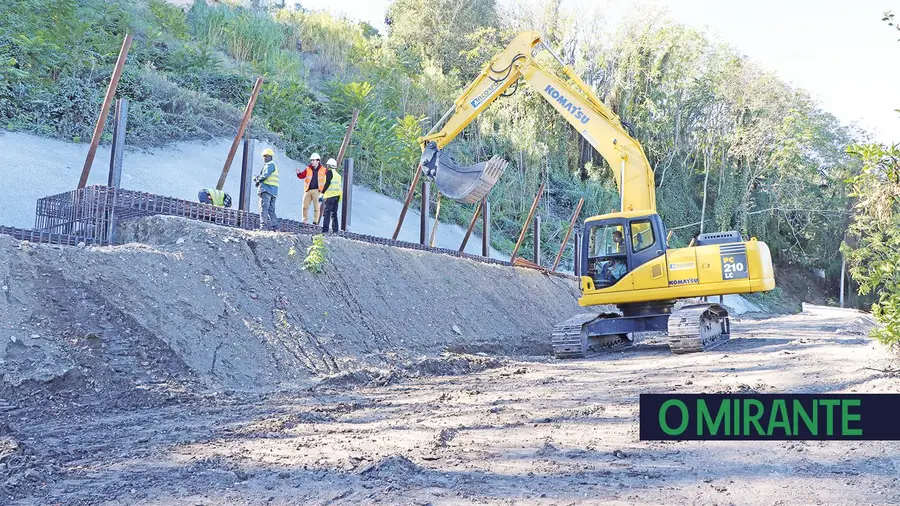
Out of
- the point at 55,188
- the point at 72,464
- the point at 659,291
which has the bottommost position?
the point at 72,464

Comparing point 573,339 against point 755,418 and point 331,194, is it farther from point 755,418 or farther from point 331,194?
point 755,418

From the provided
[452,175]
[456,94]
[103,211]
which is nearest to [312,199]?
[452,175]

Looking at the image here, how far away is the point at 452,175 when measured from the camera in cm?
1389

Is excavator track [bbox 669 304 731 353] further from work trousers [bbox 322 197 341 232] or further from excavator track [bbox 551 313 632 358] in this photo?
work trousers [bbox 322 197 341 232]

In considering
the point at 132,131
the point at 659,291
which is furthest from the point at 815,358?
the point at 132,131

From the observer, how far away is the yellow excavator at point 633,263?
37.7 ft

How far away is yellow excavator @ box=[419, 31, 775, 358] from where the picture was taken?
1148 centimetres

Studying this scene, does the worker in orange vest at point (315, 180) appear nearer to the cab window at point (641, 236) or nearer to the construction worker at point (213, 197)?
the construction worker at point (213, 197)

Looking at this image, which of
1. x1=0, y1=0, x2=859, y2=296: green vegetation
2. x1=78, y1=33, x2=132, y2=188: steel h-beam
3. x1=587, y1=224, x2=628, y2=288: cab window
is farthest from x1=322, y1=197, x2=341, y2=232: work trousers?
x1=0, y1=0, x2=859, y2=296: green vegetation

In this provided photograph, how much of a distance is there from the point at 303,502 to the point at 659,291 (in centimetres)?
888

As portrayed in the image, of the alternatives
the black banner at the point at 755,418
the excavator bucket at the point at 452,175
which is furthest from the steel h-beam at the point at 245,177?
the black banner at the point at 755,418

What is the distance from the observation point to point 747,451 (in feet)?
16.0

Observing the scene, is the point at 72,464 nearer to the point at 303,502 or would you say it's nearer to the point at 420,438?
the point at 303,502

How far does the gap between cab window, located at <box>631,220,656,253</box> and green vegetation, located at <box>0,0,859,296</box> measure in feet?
39.1
